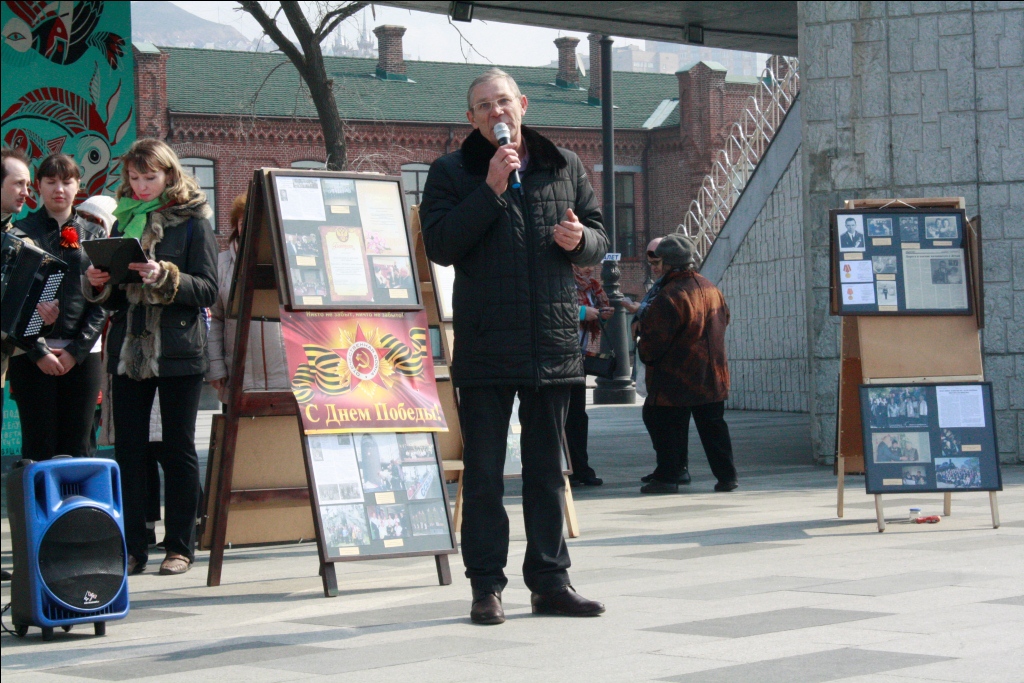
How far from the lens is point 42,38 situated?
10.3 metres

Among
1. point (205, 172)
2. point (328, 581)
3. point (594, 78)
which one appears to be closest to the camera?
point (328, 581)

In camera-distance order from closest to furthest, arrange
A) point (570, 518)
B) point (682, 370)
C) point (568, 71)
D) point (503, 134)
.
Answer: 1. point (503, 134)
2. point (570, 518)
3. point (682, 370)
4. point (568, 71)

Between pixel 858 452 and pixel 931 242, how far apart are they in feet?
4.00

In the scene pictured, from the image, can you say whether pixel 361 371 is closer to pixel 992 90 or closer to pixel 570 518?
pixel 570 518

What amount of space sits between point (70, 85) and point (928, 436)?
6244 millimetres

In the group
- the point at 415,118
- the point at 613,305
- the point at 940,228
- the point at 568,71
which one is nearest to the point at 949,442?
the point at 940,228

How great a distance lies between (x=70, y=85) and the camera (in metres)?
10.3

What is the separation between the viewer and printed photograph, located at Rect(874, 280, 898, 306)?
792 cm

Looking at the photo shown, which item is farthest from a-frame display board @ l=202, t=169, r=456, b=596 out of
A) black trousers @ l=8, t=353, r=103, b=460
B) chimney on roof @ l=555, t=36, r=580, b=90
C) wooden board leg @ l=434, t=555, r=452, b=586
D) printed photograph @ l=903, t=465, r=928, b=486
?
chimney on roof @ l=555, t=36, r=580, b=90

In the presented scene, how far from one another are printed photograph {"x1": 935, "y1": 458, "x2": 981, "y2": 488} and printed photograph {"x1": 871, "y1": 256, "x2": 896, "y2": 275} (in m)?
1.05

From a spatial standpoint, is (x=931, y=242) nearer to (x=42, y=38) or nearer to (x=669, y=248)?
(x=669, y=248)

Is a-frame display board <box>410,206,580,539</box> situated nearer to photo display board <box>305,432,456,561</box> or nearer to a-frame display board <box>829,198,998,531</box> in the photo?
photo display board <box>305,432,456,561</box>

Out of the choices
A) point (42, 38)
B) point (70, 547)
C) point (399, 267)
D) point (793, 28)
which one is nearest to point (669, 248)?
point (399, 267)

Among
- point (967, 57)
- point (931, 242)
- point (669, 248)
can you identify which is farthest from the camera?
point (967, 57)
